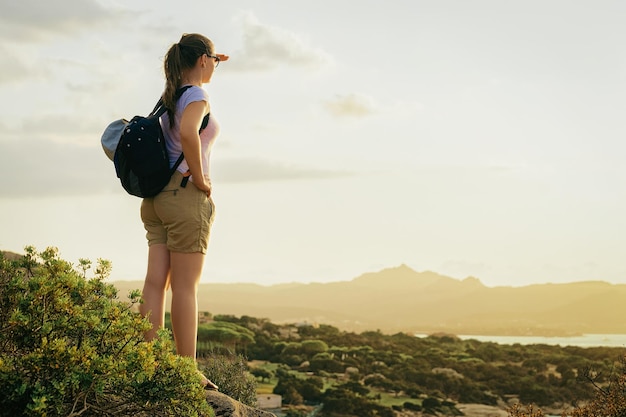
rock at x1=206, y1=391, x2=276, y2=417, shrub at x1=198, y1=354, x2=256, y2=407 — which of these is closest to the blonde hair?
rock at x1=206, y1=391, x2=276, y2=417

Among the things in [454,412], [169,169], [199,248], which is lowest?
[454,412]

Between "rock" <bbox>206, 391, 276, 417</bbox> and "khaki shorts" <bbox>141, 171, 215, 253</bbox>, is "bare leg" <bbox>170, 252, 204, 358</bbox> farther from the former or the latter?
"rock" <bbox>206, 391, 276, 417</bbox>

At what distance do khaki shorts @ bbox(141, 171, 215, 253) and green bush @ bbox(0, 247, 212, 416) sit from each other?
50cm

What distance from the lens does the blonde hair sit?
4.58 m

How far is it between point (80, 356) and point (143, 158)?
4.57ft

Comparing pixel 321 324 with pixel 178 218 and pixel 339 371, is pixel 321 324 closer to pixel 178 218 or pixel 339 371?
pixel 339 371

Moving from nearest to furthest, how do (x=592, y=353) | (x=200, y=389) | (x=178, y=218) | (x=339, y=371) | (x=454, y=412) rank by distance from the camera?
1. (x=200, y=389)
2. (x=178, y=218)
3. (x=454, y=412)
4. (x=339, y=371)
5. (x=592, y=353)

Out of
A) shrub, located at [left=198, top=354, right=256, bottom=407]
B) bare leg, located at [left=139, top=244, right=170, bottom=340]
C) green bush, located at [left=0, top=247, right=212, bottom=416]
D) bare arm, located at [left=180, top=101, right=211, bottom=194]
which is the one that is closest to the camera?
green bush, located at [left=0, top=247, right=212, bottom=416]

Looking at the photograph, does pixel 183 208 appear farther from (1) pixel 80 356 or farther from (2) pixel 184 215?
(1) pixel 80 356

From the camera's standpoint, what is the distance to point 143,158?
430 cm

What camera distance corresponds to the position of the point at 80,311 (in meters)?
3.51

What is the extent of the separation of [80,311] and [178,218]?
3.11 feet

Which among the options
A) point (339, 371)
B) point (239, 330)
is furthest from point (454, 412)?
point (239, 330)

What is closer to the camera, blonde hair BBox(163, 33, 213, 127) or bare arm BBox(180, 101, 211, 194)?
bare arm BBox(180, 101, 211, 194)
